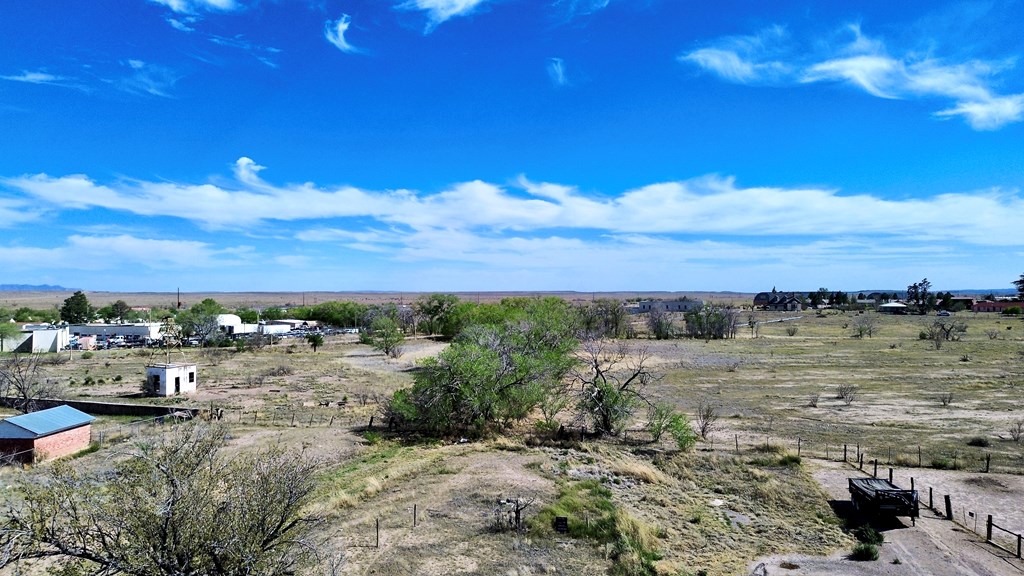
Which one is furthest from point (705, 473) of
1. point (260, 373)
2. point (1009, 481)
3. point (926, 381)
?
point (260, 373)

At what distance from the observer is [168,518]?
749 centimetres

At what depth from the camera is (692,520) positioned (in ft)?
53.4

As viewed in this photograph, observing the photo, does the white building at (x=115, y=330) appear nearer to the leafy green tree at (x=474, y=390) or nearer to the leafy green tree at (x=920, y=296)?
the leafy green tree at (x=474, y=390)

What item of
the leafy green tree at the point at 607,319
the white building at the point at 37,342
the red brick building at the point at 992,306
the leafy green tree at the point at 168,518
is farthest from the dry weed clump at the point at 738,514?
the red brick building at the point at 992,306

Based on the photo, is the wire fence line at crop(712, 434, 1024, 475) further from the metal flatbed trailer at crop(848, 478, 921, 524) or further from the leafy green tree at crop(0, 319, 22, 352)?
the leafy green tree at crop(0, 319, 22, 352)

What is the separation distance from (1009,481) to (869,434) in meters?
7.23

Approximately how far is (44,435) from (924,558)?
29.4 meters

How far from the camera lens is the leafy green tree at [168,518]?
7.25 meters

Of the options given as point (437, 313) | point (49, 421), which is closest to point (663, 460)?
point (49, 421)

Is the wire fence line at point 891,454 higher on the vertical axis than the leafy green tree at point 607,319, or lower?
lower

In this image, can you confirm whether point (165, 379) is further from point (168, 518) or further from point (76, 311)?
point (76, 311)

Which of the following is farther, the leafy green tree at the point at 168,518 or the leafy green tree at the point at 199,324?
the leafy green tree at the point at 199,324

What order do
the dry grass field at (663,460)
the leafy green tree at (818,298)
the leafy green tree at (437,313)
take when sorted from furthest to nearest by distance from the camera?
the leafy green tree at (818,298) < the leafy green tree at (437,313) < the dry grass field at (663,460)

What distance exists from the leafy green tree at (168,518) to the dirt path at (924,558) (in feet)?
37.1
